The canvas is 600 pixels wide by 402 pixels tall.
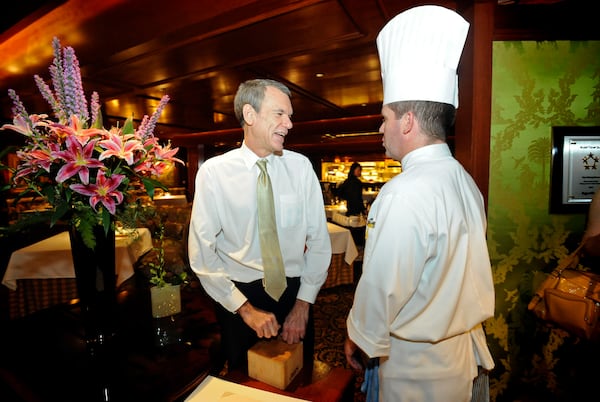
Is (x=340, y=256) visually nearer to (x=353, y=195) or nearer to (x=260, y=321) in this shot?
(x=353, y=195)

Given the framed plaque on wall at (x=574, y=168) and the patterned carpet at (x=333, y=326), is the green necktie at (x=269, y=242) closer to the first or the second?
the patterned carpet at (x=333, y=326)

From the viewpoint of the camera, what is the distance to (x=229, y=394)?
0.93m

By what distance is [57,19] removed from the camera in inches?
119

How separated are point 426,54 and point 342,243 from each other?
3080 millimetres

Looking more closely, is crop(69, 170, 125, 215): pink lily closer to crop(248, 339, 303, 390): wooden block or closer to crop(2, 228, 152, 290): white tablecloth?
crop(248, 339, 303, 390): wooden block

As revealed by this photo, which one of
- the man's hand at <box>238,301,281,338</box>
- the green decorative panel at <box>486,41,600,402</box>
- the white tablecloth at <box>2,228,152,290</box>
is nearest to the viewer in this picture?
the man's hand at <box>238,301,281,338</box>

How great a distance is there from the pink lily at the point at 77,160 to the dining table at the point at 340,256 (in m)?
3.02

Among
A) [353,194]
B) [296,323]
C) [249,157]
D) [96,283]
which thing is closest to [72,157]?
[96,283]

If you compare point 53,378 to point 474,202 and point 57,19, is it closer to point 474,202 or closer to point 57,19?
point 474,202

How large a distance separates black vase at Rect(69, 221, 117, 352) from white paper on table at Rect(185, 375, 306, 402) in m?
0.43

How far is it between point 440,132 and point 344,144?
37.5 ft

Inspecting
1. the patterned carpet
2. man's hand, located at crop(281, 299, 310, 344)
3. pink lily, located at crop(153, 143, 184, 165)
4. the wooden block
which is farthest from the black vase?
the patterned carpet

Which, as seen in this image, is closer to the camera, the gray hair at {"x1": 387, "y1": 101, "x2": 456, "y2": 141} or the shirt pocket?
the gray hair at {"x1": 387, "y1": 101, "x2": 456, "y2": 141}

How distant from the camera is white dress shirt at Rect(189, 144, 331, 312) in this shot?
1.39 meters
